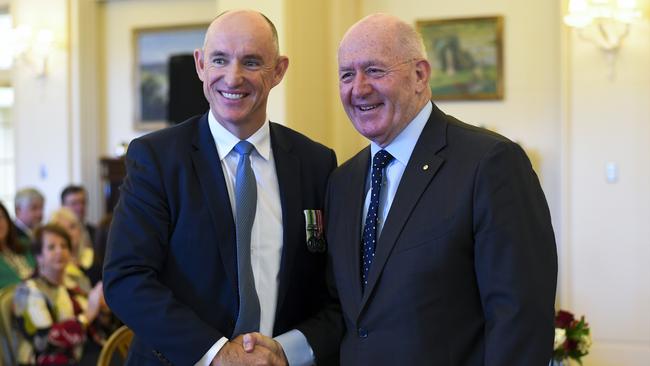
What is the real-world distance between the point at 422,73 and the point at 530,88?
15.1ft

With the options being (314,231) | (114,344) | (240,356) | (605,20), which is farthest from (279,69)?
(605,20)

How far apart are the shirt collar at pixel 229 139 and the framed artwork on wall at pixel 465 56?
4311mm

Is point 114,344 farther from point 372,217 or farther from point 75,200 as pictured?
point 75,200

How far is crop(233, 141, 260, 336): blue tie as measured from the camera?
2.01 metres

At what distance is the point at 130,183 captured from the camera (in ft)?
6.61

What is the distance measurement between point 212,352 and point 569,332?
1561 mm

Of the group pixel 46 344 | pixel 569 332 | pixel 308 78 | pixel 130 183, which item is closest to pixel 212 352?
pixel 130 183

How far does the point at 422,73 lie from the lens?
1.94 metres

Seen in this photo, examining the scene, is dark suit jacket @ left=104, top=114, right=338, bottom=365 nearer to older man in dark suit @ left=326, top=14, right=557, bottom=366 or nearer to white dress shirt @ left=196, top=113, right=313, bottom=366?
white dress shirt @ left=196, top=113, right=313, bottom=366

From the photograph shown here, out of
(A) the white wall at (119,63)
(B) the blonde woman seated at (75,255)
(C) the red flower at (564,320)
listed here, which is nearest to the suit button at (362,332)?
(C) the red flower at (564,320)

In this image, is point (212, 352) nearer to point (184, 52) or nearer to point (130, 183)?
point (130, 183)

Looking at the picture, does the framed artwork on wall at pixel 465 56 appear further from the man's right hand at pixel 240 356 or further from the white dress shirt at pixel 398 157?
the man's right hand at pixel 240 356

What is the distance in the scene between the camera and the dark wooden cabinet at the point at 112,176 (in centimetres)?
762

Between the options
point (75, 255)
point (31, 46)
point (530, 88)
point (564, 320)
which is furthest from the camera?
point (31, 46)
